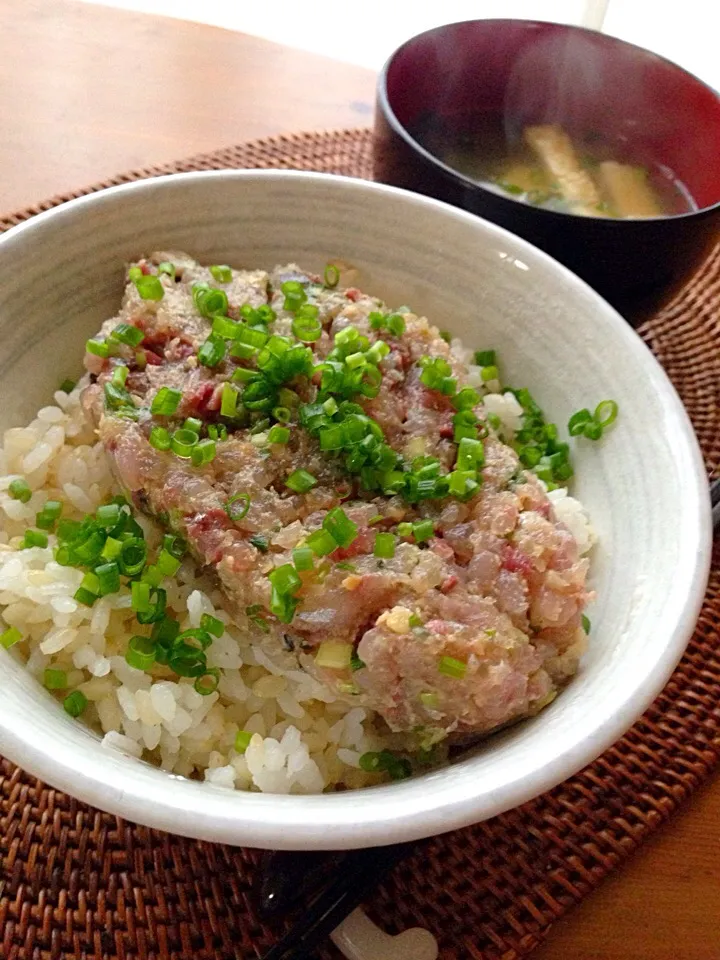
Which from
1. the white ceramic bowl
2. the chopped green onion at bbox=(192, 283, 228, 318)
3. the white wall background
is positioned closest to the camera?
the white ceramic bowl

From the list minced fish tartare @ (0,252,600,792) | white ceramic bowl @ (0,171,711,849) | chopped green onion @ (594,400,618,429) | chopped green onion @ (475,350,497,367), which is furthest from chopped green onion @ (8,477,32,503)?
chopped green onion @ (594,400,618,429)

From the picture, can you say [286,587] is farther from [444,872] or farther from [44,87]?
[44,87]

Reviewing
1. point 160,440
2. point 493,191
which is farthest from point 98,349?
point 493,191

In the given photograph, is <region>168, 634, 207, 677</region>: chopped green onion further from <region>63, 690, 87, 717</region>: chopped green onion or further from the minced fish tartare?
<region>63, 690, 87, 717</region>: chopped green onion

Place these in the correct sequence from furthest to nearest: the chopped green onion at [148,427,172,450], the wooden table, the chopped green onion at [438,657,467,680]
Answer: the wooden table → the chopped green onion at [148,427,172,450] → the chopped green onion at [438,657,467,680]

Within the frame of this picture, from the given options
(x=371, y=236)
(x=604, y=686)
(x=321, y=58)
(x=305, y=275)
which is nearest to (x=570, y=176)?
(x=371, y=236)

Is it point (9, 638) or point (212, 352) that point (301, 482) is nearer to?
point (212, 352)
